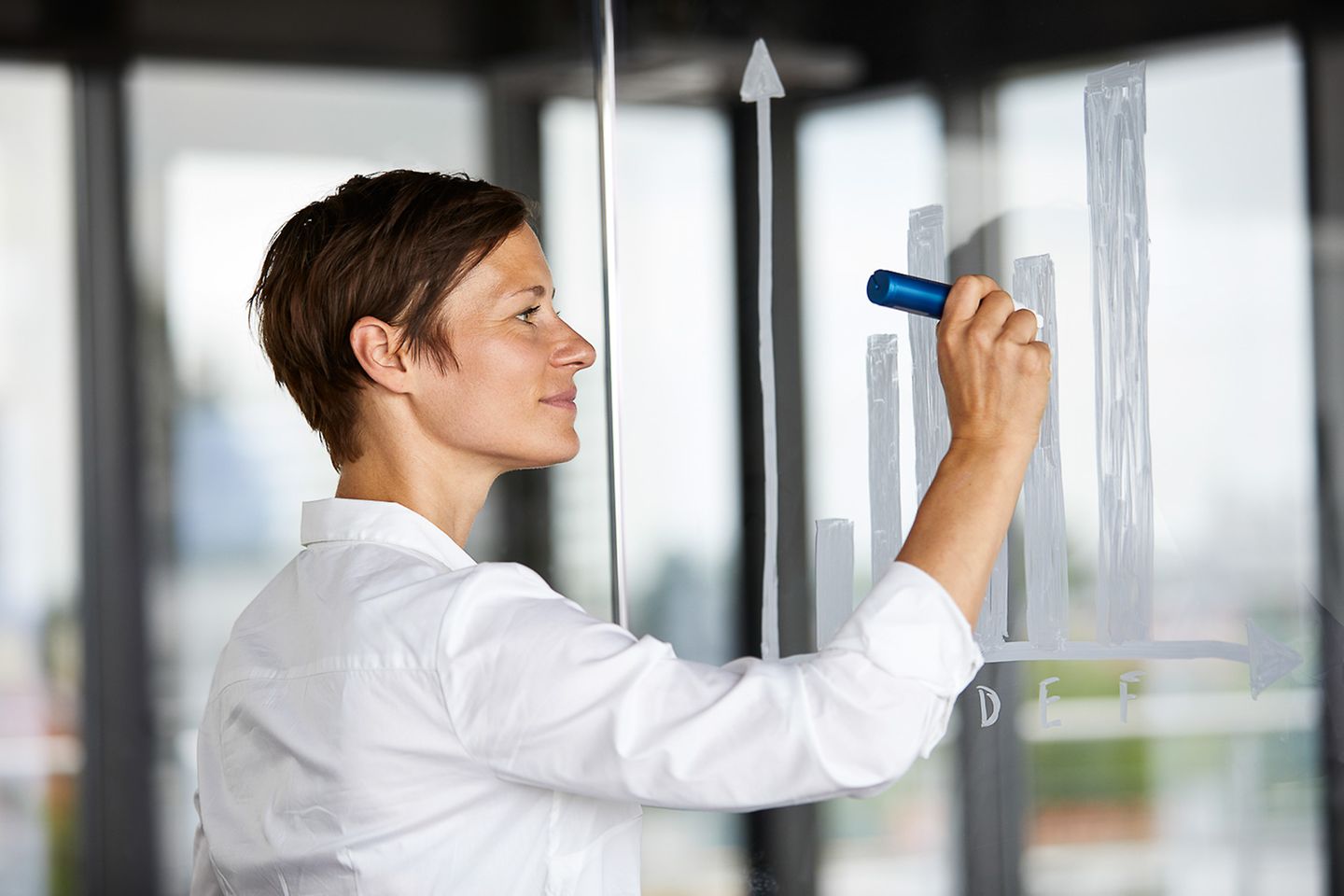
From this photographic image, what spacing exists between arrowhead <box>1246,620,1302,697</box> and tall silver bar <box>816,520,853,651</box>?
295 mm

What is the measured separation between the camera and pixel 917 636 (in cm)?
65

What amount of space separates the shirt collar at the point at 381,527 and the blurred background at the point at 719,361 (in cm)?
37

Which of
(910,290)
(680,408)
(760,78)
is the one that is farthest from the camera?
(680,408)

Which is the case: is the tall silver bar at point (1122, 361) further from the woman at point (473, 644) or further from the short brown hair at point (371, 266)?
the short brown hair at point (371, 266)

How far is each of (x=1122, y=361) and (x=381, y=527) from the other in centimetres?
50

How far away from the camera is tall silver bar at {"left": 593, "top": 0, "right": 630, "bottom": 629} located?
1.21m

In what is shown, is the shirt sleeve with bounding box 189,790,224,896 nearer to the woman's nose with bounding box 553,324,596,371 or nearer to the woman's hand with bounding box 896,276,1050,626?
the woman's nose with bounding box 553,324,596,371

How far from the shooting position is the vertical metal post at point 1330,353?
0.87 m

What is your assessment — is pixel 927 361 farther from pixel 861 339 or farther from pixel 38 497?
pixel 38 497

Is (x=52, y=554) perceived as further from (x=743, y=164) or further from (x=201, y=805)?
(x=743, y=164)

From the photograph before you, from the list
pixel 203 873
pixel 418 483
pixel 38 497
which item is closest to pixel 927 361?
pixel 418 483

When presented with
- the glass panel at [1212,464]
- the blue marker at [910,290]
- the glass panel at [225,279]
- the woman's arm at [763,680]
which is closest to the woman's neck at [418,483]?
the woman's arm at [763,680]

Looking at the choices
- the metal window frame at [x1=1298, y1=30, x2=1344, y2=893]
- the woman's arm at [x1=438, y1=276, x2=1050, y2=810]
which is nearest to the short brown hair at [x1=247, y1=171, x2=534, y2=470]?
the woman's arm at [x1=438, y1=276, x2=1050, y2=810]

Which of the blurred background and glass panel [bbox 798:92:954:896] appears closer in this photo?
the blurred background
